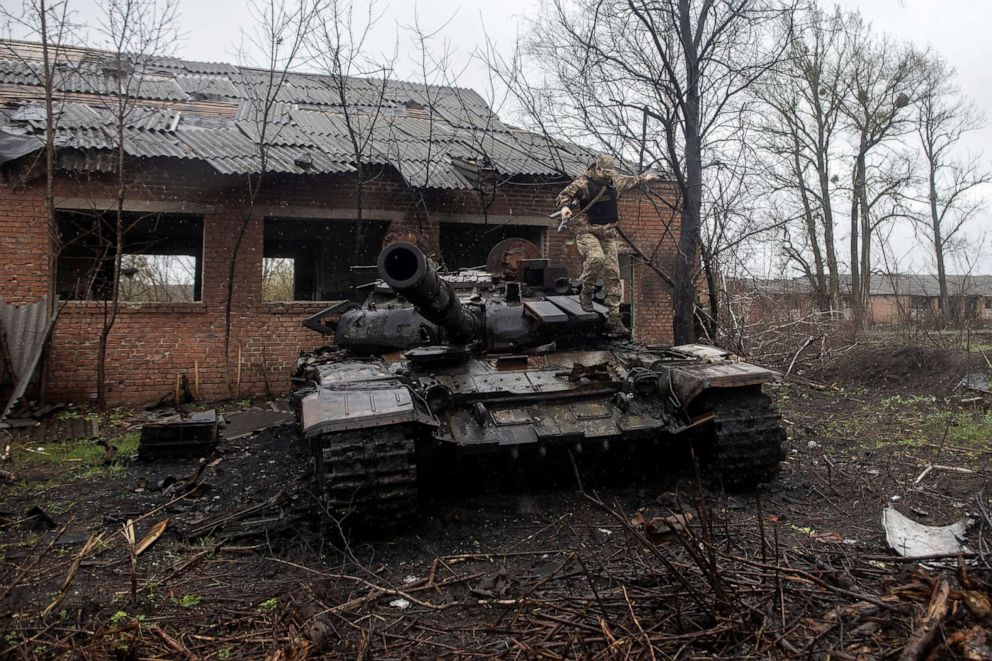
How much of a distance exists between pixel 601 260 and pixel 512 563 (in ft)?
12.2

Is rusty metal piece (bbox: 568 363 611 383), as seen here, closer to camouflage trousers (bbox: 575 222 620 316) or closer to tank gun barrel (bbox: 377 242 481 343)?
tank gun barrel (bbox: 377 242 481 343)

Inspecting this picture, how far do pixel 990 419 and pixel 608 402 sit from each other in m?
5.59

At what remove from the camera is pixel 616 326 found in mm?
7113

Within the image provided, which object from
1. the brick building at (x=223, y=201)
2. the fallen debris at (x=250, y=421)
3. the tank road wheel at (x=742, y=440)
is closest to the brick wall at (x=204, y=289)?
the brick building at (x=223, y=201)

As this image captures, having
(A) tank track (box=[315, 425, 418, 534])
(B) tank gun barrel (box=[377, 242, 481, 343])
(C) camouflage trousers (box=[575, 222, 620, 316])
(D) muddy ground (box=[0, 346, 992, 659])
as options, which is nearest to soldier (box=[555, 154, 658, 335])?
(C) camouflage trousers (box=[575, 222, 620, 316])

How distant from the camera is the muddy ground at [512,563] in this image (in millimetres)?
3070

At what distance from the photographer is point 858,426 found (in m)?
8.69

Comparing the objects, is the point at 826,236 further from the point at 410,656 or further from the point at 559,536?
the point at 410,656

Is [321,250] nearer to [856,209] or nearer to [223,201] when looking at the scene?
[223,201]

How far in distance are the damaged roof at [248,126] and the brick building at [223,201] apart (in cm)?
4

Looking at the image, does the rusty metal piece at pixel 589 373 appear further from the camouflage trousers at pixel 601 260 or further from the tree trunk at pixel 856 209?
the tree trunk at pixel 856 209

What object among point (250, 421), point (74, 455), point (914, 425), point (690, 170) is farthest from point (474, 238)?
point (914, 425)

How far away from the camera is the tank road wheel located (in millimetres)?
5516

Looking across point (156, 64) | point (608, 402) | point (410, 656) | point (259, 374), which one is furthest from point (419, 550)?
point (156, 64)
